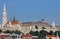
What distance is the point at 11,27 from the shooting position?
3720 inches

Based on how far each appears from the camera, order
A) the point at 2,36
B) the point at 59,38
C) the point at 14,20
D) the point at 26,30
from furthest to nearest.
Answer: the point at 14,20 → the point at 26,30 → the point at 59,38 → the point at 2,36

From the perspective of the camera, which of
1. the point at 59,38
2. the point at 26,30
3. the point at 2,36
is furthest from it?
the point at 26,30

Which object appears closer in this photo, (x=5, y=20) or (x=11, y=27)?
(x=11, y=27)

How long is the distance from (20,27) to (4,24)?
5762 mm

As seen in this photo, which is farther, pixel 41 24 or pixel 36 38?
pixel 41 24

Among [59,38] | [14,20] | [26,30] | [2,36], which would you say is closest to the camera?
[2,36]

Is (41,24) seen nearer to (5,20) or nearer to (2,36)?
(5,20)

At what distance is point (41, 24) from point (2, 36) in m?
49.3

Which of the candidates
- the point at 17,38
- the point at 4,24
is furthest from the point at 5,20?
the point at 17,38

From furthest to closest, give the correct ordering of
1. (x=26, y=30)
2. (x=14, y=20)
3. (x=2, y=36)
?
(x=14, y=20), (x=26, y=30), (x=2, y=36)

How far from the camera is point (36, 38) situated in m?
63.4

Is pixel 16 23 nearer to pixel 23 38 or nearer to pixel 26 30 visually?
pixel 26 30

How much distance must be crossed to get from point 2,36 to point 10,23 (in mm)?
45186

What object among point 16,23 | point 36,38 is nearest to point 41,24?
point 16,23
